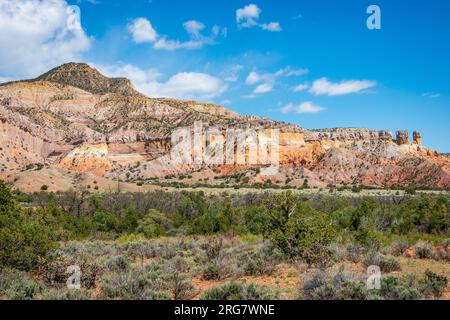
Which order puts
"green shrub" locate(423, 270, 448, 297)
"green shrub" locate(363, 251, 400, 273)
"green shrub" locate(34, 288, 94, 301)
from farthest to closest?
"green shrub" locate(363, 251, 400, 273)
"green shrub" locate(423, 270, 448, 297)
"green shrub" locate(34, 288, 94, 301)

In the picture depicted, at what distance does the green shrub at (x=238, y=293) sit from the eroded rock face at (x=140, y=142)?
2831 inches

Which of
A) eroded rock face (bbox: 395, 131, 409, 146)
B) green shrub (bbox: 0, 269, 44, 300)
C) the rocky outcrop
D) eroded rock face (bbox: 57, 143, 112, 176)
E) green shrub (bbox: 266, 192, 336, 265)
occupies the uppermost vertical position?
the rocky outcrop

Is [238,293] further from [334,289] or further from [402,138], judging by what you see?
[402,138]

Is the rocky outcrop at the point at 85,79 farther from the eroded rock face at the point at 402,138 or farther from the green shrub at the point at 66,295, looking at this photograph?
the green shrub at the point at 66,295

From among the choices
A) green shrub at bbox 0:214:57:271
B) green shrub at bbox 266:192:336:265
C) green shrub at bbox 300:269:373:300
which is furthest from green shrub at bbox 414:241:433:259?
green shrub at bbox 0:214:57:271

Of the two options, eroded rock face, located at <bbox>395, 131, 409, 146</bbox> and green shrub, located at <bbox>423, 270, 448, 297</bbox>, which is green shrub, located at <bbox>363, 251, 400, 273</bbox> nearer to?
green shrub, located at <bbox>423, 270, 448, 297</bbox>

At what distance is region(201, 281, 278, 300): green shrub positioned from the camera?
9023 mm

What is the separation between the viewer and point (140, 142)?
105 m

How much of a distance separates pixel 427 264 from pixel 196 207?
23.1m

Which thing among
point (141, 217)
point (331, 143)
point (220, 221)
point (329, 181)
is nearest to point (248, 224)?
point (220, 221)

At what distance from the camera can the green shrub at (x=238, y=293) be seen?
29.6 ft

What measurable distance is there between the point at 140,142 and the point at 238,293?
9879 cm

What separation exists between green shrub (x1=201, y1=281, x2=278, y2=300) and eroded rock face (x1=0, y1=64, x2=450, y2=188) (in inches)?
2831

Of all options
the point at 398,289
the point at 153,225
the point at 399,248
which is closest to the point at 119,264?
the point at 398,289
